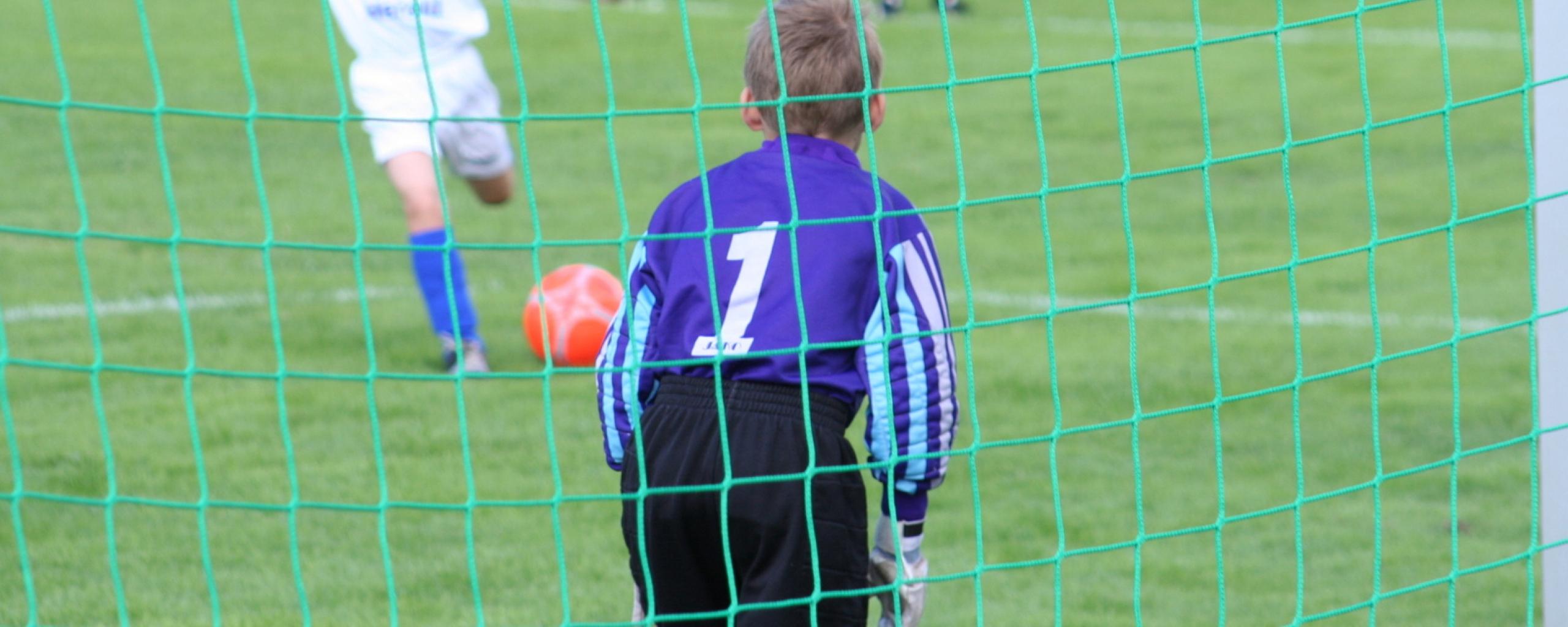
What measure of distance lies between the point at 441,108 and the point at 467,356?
78cm

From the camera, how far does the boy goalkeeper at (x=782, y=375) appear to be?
2.60 metres

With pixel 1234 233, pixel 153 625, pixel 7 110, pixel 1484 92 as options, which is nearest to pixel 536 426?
pixel 153 625

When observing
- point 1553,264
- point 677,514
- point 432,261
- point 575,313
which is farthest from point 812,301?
point 432,261

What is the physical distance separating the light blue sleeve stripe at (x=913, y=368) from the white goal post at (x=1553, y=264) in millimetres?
1101

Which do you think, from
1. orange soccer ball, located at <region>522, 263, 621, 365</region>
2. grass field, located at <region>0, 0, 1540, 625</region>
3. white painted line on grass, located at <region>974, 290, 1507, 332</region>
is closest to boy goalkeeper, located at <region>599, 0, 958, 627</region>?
grass field, located at <region>0, 0, 1540, 625</region>

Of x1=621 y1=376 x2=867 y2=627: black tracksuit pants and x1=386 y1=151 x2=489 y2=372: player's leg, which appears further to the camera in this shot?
x1=386 y1=151 x2=489 y2=372: player's leg

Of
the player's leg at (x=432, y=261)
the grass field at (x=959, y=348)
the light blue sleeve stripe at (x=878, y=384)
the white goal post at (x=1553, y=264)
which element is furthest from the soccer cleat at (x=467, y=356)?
the white goal post at (x=1553, y=264)

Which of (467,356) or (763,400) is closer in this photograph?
(763,400)

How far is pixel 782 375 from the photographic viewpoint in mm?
2607

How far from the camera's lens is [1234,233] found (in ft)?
26.8

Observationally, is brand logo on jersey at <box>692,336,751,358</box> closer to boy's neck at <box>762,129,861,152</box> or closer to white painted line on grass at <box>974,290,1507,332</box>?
boy's neck at <box>762,129,861,152</box>

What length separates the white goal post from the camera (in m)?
2.88

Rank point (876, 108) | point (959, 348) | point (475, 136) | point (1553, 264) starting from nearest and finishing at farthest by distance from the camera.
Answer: point (876, 108) < point (1553, 264) < point (475, 136) < point (959, 348)

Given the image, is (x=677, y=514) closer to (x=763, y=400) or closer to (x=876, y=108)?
(x=763, y=400)
